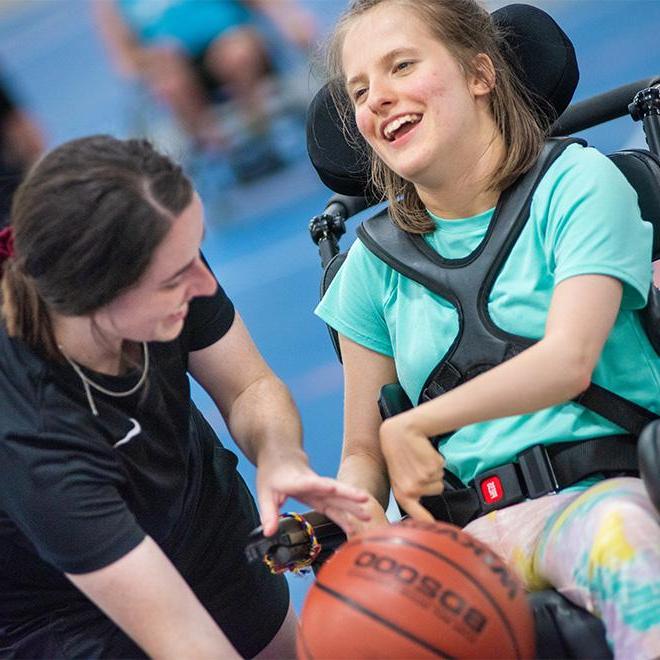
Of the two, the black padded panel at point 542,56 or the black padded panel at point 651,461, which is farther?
the black padded panel at point 542,56

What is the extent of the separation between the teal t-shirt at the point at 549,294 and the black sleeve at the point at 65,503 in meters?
0.57

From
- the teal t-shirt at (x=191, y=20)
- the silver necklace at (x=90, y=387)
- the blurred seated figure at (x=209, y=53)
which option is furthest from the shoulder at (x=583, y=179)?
the teal t-shirt at (x=191, y=20)

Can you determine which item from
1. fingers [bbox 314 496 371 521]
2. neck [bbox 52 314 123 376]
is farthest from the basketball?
neck [bbox 52 314 123 376]

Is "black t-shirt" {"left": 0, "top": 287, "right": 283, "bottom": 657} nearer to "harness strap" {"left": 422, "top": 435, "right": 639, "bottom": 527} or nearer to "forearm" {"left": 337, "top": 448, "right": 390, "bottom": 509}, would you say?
"forearm" {"left": 337, "top": 448, "right": 390, "bottom": 509}

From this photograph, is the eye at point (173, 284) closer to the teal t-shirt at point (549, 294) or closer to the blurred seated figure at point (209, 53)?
the teal t-shirt at point (549, 294)

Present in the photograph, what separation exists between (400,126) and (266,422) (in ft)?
1.77

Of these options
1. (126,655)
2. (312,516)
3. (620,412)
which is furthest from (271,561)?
(620,412)

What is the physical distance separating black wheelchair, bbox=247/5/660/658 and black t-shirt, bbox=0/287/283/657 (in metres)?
0.14

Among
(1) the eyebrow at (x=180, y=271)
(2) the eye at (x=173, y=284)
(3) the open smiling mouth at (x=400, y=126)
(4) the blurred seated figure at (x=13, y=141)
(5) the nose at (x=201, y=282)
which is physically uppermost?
(4) the blurred seated figure at (x=13, y=141)

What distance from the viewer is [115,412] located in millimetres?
1966

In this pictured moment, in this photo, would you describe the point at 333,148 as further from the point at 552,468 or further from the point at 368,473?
the point at 552,468

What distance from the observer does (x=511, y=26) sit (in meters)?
2.30

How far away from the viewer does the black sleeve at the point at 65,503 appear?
1828 millimetres

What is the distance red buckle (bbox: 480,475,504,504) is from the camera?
2.01m
